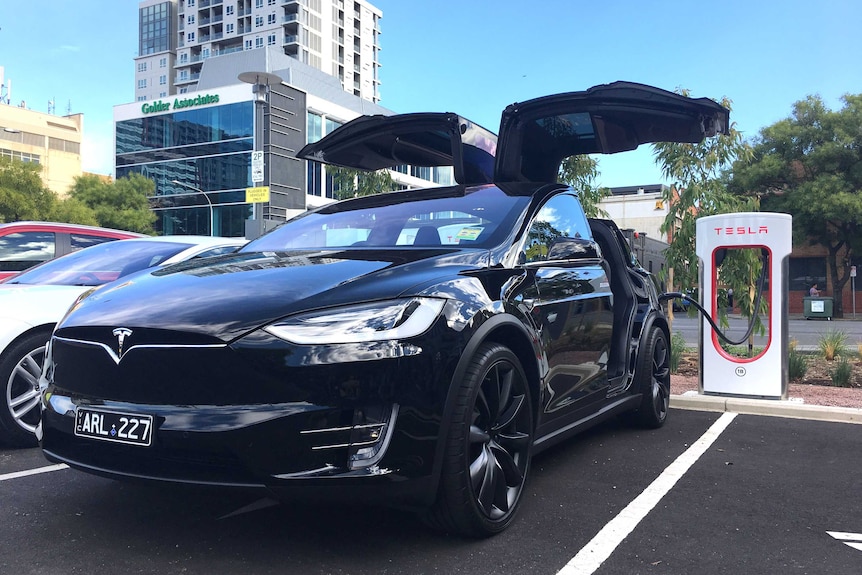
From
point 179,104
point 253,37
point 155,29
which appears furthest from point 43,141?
point 179,104

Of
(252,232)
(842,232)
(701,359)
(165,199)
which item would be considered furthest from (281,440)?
(165,199)

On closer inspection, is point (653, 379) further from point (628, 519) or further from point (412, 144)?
point (412, 144)

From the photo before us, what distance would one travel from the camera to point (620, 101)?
4996 mm

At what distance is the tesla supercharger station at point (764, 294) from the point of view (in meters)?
6.57

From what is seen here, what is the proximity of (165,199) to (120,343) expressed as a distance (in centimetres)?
5480

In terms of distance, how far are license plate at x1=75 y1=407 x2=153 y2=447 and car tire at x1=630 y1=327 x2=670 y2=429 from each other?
11.8ft

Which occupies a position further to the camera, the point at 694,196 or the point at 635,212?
the point at 635,212

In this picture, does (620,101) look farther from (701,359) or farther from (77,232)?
(77,232)

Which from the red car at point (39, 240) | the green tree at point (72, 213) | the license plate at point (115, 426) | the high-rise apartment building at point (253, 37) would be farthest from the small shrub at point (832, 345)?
the high-rise apartment building at point (253, 37)

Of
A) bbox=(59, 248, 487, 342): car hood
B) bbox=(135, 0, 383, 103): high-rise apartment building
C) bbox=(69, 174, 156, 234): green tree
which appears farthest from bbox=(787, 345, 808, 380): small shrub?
bbox=(135, 0, 383, 103): high-rise apartment building

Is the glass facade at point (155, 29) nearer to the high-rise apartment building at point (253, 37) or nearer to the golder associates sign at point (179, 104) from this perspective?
the high-rise apartment building at point (253, 37)

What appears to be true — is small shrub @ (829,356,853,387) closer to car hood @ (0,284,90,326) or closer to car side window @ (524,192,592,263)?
car side window @ (524,192,592,263)

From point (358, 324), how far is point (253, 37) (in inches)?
3627

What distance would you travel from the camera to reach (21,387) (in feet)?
14.3
